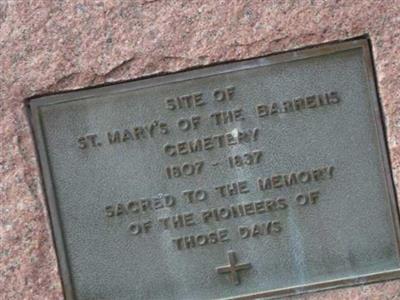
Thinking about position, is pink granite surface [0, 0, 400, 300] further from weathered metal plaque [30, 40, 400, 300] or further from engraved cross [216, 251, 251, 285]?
engraved cross [216, 251, 251, 285]

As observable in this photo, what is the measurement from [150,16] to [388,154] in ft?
2.79

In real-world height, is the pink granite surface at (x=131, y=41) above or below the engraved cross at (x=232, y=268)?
above

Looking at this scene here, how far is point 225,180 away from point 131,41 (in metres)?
0.52

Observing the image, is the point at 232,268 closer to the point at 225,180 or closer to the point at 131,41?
the point at 225,180

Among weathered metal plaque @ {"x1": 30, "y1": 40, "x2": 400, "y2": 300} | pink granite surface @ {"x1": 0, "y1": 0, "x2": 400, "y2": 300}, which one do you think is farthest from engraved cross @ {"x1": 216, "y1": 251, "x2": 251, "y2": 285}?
pink granite surface @ {"x1": 0, "y1": 0, "x2": 400, "y2": 300}

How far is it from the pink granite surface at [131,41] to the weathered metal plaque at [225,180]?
48 mm

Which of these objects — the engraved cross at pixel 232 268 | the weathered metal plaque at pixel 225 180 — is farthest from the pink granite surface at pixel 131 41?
the engraved cross at pixel 232 268

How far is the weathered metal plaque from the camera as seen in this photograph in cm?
262

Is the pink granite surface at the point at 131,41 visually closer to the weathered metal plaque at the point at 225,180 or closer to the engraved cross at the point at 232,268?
the weathered metal plaque at the point at 225,180

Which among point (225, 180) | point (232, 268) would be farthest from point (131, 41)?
point (232, 268)

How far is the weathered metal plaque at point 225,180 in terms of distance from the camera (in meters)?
2.62

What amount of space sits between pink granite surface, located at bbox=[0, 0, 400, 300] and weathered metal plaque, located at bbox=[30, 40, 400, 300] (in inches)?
1.9

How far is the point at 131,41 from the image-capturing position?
8.46 feet

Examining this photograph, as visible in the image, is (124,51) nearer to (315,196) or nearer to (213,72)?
(213,72)
